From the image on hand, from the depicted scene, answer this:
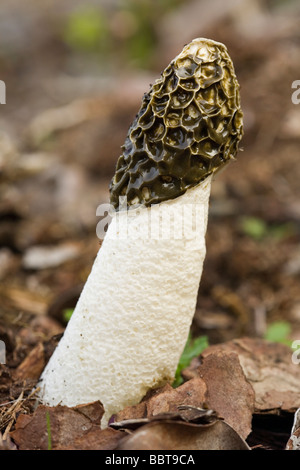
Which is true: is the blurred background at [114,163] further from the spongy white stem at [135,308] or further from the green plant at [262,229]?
the spongy white stem at [135,308]

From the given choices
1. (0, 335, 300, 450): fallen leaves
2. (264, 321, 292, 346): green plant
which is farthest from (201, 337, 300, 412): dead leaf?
(264, 321, 292, 346): green plant

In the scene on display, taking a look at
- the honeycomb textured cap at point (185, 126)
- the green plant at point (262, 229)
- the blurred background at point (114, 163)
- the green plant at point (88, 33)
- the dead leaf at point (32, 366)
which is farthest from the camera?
the green plant at point (88, 33)

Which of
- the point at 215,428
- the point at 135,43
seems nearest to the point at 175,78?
the point at 215,428

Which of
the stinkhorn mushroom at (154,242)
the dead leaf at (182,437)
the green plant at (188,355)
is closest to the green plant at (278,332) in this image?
the green plant at (188,355)

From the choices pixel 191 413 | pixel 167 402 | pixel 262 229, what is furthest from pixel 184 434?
pixel 262 229

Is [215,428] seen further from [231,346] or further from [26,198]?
[26,198]

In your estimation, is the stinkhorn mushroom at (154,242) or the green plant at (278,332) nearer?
the stinkhorn mushroom at (154,242)
